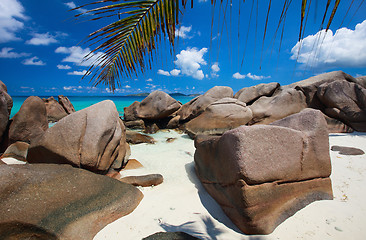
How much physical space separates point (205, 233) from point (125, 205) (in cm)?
120

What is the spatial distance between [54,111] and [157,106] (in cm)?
863

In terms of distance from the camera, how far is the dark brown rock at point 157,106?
406 inches

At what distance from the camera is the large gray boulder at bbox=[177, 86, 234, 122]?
1024 centimetres

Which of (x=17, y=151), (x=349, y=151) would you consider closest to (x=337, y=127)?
(x=349, y=151)

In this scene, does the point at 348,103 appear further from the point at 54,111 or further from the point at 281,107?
the point at 54,111

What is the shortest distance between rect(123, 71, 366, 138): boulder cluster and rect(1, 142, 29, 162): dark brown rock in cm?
535

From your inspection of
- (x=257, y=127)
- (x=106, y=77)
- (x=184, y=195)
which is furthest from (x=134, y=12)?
(x=184, y=195)

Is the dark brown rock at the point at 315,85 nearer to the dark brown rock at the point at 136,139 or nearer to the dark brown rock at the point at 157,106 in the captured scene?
the dark brown rock at the point at 157,106

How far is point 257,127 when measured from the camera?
2.40m

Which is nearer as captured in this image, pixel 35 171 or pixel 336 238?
pixel 336 238

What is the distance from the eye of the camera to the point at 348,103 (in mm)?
7262

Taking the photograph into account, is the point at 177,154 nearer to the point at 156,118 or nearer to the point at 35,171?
the point at 35,171

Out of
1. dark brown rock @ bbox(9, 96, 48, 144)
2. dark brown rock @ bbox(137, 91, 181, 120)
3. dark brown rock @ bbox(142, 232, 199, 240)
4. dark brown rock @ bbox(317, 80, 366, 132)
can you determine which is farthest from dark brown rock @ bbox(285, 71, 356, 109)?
dark brown rock @ bbox(9, 96, 48, 144)

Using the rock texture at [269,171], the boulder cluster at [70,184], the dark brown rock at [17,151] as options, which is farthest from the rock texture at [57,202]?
the dark brown rock at [17,151]
